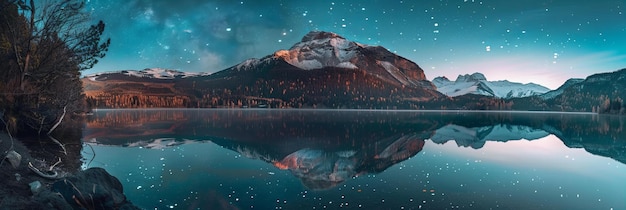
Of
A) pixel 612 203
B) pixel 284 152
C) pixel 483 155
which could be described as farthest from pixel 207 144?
pixel 612 203

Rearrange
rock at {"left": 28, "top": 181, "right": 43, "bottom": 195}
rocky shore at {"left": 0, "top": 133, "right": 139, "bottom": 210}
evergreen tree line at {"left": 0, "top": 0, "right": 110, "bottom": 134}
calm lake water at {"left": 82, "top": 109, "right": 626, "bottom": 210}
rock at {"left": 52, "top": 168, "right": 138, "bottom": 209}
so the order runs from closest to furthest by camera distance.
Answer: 1. rocky shore at {"left": 0, "top": 133, "right": 139, "bottom": 210}
2. rock at {"left": 28, "top": 181, "right": 43, "bottom": 195}
3. rock at {"left": 52, "top": 168, "right": 138, "bottom": 209}
4. calm lake water at {"left": 82, "top": 109, "right": 626, "bottom": 210}
5. evergreen tree line at {"left": 0, "top": 0, "right": 110, "bottom": 134}

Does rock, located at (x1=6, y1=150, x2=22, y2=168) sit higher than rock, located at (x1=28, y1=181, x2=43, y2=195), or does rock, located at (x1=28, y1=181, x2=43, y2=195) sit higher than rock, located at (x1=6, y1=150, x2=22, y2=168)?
rock, located at (x1=6, y1=150, x2=22, y2=168)

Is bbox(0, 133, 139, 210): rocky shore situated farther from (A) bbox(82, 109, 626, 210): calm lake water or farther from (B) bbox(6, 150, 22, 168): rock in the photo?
(A) bbox(82, 109, 626, 210): calm lake water

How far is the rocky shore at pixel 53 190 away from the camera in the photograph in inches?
303

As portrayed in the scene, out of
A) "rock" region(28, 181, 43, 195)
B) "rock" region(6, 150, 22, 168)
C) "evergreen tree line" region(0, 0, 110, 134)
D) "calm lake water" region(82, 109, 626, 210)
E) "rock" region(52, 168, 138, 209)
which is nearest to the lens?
"rock" region(28, 181, 43, 195)

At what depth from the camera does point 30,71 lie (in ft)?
77.4

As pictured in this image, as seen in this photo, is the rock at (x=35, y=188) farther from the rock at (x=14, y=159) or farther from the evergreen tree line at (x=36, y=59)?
the evergreen tree line at (x=36, y=59)

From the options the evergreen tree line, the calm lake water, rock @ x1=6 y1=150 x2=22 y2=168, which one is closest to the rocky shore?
rock @ x1=6 y1=150 x2=22 y2=168

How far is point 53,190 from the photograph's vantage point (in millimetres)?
8750

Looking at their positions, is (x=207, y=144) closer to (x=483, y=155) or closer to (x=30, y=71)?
(x=30, y=71)

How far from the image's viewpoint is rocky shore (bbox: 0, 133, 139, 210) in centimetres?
770

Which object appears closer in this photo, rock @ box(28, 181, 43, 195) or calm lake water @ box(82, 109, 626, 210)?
rock @ box(28, 181, 43, 195)

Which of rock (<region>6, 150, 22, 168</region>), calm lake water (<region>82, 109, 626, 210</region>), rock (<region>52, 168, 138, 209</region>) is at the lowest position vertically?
calm lake water (<region>82, 109, 626, 210</region>)

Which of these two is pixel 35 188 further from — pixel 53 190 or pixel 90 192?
pixel 90 192
